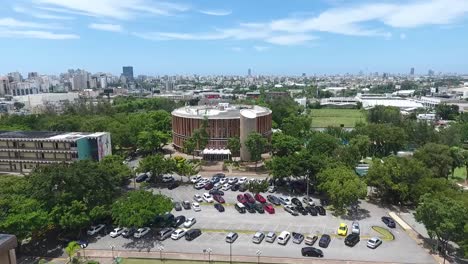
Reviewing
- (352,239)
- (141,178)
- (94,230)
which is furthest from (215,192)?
(352,239)

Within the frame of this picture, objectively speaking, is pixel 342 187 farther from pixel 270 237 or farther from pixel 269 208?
pixel 270 237

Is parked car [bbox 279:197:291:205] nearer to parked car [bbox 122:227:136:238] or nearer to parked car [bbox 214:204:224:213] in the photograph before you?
parked car [bbox 214:204:224:213]

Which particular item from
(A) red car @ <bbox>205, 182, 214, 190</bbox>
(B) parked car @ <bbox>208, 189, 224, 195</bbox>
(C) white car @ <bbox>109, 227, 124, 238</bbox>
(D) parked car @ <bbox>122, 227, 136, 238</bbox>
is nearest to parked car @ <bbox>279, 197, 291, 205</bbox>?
(B) parked car @ <bbox>208, 189, 224, 195</bbox>

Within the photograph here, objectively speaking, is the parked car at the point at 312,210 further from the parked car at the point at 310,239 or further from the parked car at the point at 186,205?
the parked car at the point at 186,205

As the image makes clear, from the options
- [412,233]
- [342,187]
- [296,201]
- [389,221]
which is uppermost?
[342,187]

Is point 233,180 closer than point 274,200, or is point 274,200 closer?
point 274,200
